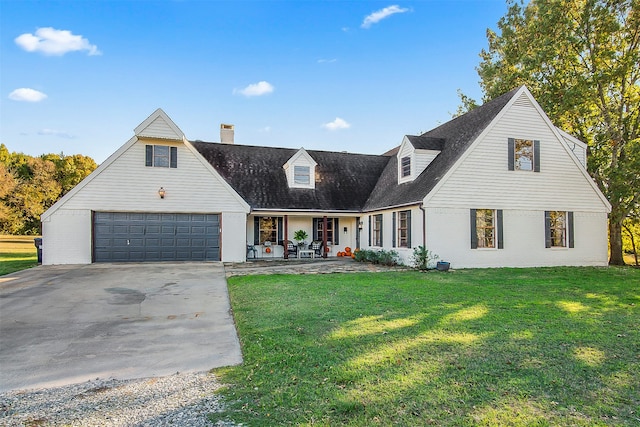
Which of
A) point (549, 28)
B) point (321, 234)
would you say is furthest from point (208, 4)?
point (549, 28)

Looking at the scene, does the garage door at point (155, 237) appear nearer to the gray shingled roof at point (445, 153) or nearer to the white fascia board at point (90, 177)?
the white fascia board at point (90, 177)

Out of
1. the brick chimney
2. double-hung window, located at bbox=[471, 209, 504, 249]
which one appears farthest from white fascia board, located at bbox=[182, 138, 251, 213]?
double-hung window, located at bbox=[471, 209, 504, 249]

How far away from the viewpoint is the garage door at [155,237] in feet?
52.0

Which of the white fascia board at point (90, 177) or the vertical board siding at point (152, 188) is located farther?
the vertical board siding at point (152, 188)

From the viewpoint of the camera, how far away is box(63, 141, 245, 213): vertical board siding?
51.3ft

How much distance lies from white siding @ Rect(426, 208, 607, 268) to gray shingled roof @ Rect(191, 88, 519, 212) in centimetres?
159

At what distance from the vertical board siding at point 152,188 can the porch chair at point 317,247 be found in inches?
175

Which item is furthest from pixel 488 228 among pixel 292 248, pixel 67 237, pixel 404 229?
pixel 67 237

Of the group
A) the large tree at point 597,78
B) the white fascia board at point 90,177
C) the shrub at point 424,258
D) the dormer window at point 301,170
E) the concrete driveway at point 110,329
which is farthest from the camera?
the dormer window at point 301,170

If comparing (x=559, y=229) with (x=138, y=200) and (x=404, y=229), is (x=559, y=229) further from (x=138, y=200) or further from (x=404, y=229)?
(x=138, y=200)

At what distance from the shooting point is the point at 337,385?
3645 millimetres

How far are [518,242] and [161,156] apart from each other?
15603 mm

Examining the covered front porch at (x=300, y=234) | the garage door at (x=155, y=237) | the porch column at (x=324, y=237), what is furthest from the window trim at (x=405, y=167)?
the garage door at (x=155, y=237)

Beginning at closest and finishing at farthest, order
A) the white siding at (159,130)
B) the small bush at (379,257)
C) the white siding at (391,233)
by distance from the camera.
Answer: the white siding at (391,233) < the small bush at (379,257) < the white siding at (159,130)
